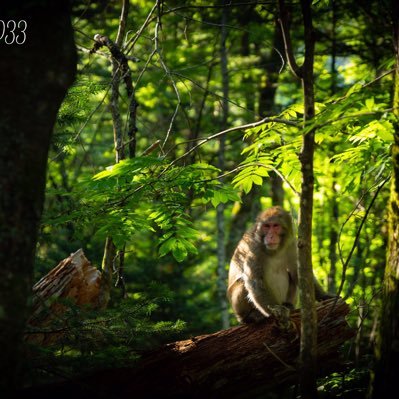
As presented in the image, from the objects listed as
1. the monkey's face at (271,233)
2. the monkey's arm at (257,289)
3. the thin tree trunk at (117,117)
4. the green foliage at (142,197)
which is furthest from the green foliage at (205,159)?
the monkey's arm at (257,289)

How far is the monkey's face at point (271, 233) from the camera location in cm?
633

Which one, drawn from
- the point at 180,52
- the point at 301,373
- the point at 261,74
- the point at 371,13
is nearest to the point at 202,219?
the point at 261,74

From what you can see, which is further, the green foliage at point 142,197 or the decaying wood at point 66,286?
the decaying wood at point 66,286

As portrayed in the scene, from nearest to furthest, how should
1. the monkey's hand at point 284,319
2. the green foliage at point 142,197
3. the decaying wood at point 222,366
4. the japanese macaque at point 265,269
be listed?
the green foliage at point 142,197 → the decaying wood at point 222,366 → the monkey's hand at point 284,319 → the japanese macaque at point 265,269

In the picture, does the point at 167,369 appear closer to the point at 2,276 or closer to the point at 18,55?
the point at 2,276

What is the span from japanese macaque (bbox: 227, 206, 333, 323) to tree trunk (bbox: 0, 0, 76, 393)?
11.3ft

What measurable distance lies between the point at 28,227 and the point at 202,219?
45.1 ft

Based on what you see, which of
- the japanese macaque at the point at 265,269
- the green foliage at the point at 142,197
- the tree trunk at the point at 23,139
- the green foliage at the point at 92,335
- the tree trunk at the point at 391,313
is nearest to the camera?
the tree trunk at the point at 23,139

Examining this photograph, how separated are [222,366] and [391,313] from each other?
5.30 feet

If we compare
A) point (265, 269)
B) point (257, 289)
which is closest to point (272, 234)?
point (265, 269)

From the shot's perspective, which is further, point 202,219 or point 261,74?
point 202,219

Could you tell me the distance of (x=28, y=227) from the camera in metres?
3.22

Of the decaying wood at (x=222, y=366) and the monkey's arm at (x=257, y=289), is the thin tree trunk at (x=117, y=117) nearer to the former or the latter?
the decaying wood at (x=222, y=366)

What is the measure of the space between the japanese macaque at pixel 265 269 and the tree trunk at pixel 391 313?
2.22 metres
